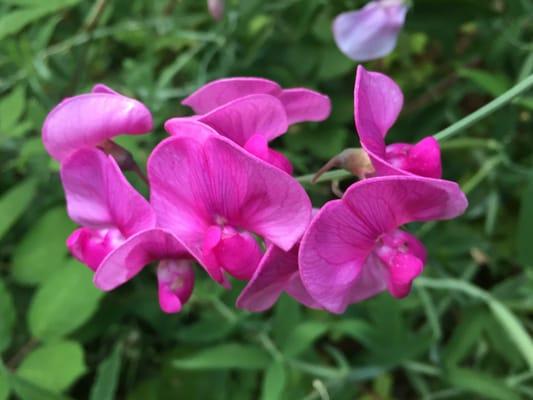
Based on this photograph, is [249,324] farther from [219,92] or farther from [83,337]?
[219,92]

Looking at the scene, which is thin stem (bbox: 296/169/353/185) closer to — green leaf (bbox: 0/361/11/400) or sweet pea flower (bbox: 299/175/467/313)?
sweet pea flower (bbox: 299/175/467/313)

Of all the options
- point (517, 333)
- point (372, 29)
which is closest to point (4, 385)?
point (517, 333)

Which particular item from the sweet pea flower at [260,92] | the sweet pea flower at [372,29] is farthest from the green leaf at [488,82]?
the sweet pea flower at [260,92]

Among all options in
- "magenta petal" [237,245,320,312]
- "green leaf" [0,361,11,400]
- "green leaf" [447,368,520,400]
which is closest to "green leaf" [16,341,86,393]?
"green leaf" [0,361,11,400]

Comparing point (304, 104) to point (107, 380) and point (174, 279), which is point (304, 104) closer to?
point (174, 279)

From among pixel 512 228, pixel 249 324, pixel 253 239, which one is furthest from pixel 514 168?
pixel 253 239

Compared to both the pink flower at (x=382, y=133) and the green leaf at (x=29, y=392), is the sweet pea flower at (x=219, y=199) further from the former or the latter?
the green leaf at (x=29, y=392)
